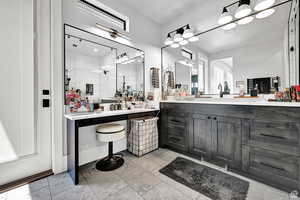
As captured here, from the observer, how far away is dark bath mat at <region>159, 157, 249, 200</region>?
1288 mm

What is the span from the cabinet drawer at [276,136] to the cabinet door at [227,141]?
149mm

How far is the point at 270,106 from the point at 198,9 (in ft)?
6.87

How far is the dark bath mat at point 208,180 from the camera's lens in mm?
1288

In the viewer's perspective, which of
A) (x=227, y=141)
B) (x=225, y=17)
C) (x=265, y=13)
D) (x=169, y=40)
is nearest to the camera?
(x=227, y=141)

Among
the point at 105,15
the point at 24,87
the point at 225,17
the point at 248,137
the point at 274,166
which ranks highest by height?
the point at 105,15

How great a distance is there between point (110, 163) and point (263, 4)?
3.08m

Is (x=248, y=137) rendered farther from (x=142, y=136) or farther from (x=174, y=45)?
(x=174, y=45)

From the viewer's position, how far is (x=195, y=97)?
2531 millimetres

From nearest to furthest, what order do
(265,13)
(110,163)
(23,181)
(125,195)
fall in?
(125,195) < (23,181) < (265,13) < (110,163)

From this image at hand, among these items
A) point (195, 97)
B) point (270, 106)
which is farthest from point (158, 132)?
point (270, 106)

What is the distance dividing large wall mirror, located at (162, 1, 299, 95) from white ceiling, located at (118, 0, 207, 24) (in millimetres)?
606

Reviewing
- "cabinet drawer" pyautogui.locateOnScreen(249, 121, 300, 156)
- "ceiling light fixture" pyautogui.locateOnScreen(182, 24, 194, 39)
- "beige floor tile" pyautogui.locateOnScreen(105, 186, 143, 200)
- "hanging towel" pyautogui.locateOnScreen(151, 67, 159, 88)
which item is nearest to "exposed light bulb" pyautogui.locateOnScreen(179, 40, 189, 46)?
"ceiling light fixture" pyautogui.locateOnScreen(182, 24, 194, 39)

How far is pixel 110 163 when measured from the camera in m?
1.88

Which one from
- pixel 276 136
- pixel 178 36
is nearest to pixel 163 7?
pixel 178 36
